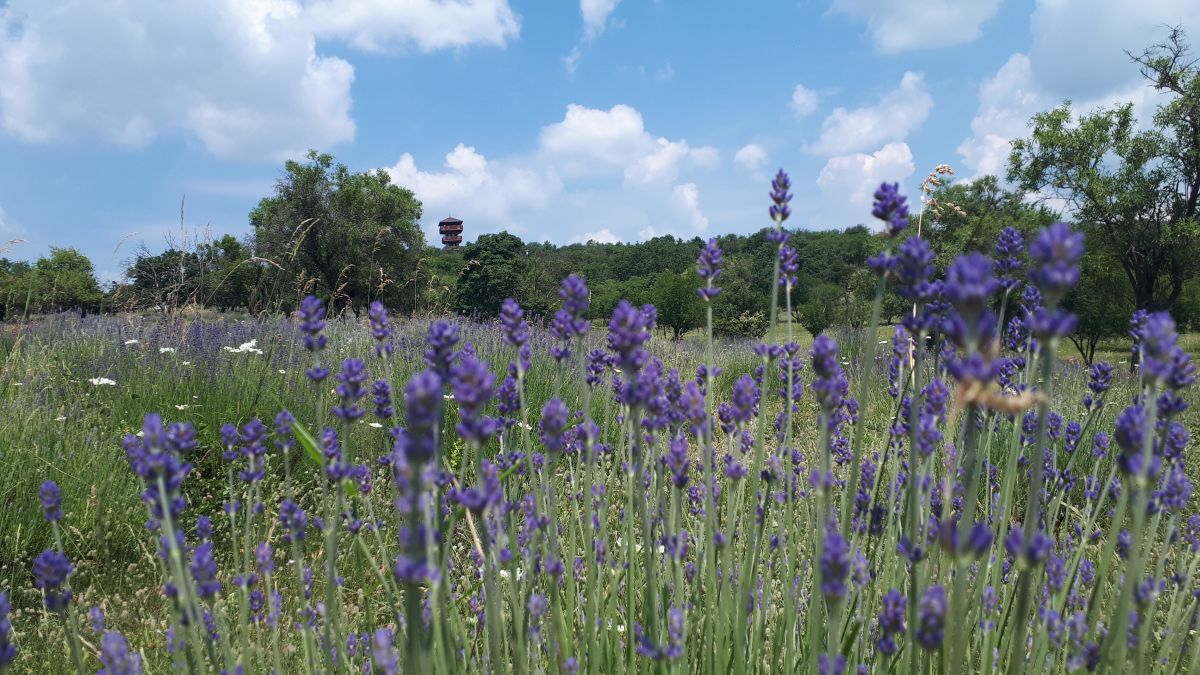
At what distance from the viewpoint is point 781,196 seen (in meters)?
1.66

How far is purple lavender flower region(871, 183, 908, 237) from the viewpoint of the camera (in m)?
1.37

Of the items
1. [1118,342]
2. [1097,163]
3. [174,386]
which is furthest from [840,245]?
[174,386]

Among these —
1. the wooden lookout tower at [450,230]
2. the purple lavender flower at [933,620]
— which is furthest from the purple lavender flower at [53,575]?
the wooden lookout tower at [450,230]

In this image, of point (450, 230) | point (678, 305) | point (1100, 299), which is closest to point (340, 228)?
point (678, 305)

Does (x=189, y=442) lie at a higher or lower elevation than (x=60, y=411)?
higher

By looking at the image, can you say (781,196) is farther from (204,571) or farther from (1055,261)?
(204,571)

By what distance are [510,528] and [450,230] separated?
100884 millimetres

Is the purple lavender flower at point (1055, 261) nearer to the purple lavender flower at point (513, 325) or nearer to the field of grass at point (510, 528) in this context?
the field of grass at point (510, 528)

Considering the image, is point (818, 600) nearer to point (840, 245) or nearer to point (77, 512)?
point (77, 512)

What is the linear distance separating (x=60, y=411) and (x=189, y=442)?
15.7 feet

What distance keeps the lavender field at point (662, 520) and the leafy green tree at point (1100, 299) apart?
2050 cm

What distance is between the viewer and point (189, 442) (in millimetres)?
1324

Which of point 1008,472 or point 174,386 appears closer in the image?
point 1008,472

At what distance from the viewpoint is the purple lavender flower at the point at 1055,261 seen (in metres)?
0.78
